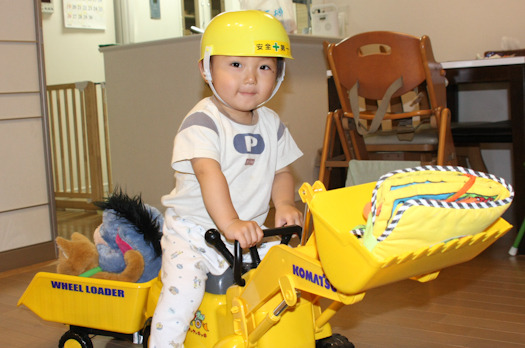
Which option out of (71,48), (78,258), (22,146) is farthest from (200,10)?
(78,258)

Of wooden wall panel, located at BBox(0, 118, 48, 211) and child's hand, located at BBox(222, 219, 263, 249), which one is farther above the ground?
wooden wall panel, located at BBox(0, 118, 48, 211)

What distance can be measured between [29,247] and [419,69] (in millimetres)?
1686

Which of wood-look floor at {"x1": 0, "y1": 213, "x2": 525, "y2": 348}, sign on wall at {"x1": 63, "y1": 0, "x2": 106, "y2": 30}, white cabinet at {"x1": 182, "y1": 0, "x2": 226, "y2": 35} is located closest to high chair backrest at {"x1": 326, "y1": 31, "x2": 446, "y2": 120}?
wood-look floor at {"x1": 0, "y1": 213, "x2": 525, "y2": 348}

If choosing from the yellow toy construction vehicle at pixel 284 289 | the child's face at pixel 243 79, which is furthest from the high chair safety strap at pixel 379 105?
the yellow toy construction vehicle at pixel 284 289

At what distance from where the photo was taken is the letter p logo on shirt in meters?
1.33

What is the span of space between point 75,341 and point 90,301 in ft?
0.53

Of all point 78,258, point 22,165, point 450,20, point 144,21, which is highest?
point 144,21

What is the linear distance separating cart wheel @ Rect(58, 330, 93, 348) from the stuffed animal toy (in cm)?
15

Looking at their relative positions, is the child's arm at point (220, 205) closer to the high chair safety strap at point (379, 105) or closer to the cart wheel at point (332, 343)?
the cart wheel at point (332, 343)

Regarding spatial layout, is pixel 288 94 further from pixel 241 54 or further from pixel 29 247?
pixel 241 54

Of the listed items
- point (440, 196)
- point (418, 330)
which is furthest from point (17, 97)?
point (440, 196)

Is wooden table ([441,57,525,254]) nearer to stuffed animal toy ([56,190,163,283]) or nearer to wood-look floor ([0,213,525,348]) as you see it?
wood-look floor ([0,213,525,348])

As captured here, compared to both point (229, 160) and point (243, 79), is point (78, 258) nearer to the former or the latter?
point (229, 160)

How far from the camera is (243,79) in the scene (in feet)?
4.22
